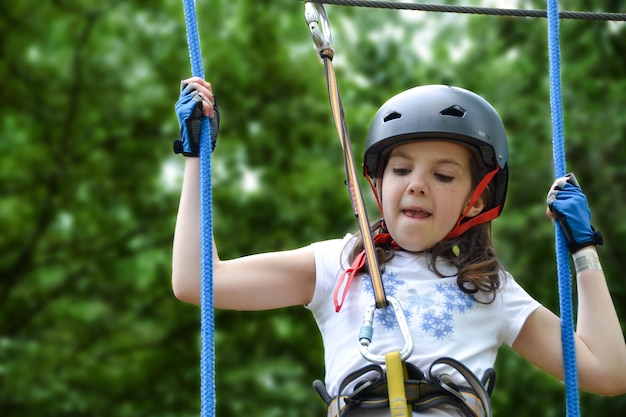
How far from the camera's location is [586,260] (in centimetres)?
278

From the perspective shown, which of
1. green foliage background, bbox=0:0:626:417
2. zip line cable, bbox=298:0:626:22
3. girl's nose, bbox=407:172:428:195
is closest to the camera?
girl's nose, bbox=407:172:428:195

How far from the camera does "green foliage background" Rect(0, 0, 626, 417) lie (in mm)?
7922

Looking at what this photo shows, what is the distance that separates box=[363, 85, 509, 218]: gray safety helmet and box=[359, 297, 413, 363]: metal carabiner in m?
0.50

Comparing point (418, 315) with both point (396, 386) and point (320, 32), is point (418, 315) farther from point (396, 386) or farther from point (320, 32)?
point (320, 32)

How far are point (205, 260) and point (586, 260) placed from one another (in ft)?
3.48

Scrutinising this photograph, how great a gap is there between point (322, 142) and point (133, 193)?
163 centimetres

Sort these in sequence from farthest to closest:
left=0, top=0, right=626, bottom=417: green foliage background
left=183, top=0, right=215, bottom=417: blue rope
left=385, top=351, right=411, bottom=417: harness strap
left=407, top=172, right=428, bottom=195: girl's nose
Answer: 1. left=0, top=0, right=626, bottom=417: green foliage background
2. left=407, top=172, right=428, bottom=195: girl's nose
3. left=385, top=351, right=411, bottom=417: harness strap
4. left=183, top=0, right=215, bottom=417: blue rope

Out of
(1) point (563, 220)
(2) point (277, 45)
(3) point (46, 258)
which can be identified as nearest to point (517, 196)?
(2) point (277, 45)

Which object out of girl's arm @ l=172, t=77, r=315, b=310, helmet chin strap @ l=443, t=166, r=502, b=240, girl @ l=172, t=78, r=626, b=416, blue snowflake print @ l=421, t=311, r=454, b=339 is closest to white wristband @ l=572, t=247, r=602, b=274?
girl @ l=172, t=78, r=626, b=416

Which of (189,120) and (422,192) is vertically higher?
(189,120)

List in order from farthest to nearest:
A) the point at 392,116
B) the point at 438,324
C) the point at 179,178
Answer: the point at 179,178 → the point at 392,116 → the point at 438,324

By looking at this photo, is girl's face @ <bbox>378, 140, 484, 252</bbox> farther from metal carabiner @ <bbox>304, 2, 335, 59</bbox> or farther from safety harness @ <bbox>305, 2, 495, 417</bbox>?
metal carabiner @ <bbox>304, 2, 335, 59</bbox>

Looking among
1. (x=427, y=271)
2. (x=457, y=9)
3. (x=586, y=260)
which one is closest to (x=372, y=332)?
(x=427, y=271)

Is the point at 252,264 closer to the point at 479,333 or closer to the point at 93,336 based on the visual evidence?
the point at 479,333
